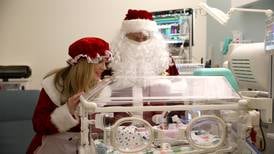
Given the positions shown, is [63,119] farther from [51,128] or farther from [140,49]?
[140,49]

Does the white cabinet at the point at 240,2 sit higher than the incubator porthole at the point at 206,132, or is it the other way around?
the white cabinet at the point at 240,2

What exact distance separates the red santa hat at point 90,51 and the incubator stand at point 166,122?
1.23 ft

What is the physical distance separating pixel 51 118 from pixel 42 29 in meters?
2.41

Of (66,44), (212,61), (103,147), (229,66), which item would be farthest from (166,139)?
(66,44)

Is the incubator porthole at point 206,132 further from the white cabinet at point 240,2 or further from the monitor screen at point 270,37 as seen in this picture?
the white cabinet at point 240,2

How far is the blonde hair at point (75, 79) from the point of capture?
150 centimetres

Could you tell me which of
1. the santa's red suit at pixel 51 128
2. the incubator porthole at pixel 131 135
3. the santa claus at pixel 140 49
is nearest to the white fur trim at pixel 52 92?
the santa's red suit at pixel 51 128

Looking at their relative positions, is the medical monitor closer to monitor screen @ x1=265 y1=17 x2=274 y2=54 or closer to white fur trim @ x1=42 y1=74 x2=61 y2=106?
monitor screen @ x1=265 y1=17 x2=274 y2=54

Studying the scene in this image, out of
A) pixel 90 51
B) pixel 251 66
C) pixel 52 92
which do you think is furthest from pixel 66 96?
pixel 251 66

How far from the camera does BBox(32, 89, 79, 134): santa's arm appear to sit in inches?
58.4

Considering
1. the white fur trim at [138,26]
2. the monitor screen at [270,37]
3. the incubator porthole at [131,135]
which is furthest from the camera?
the white fur trim at [138,26]

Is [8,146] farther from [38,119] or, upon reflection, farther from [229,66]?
[229,66]

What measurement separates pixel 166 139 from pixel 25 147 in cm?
141

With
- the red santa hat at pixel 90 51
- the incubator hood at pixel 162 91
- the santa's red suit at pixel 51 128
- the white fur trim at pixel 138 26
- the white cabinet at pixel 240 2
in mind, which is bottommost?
the santa's red suit at pixel 51 128
